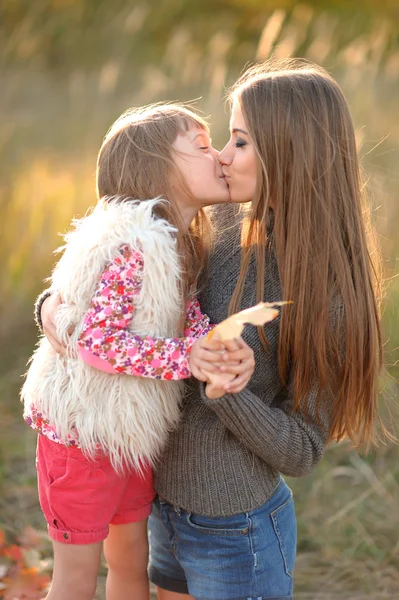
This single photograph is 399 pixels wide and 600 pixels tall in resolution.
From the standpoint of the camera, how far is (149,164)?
72.9 inches

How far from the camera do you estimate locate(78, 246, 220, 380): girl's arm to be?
5.51 ft

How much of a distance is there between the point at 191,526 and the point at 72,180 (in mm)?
2256

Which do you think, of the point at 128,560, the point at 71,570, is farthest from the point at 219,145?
the point at 71,570

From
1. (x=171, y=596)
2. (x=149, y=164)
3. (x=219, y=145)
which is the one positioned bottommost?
(x=171, y=596)

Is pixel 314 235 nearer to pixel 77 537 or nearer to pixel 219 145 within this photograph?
pixel 77 537

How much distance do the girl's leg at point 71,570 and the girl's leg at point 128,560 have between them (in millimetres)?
131

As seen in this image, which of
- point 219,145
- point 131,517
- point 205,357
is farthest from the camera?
point 219,145

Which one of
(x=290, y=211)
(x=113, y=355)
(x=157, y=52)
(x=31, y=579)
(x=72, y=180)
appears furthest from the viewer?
(x=157, y=52)

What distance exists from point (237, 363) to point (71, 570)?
2.28ft

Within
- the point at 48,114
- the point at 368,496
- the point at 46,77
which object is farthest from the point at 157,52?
the point at 368,496

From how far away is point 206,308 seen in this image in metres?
1.91

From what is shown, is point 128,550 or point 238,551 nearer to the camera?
point 238,551

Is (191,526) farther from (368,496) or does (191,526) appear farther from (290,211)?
(368,496)

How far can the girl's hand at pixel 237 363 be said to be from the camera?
158 cm
